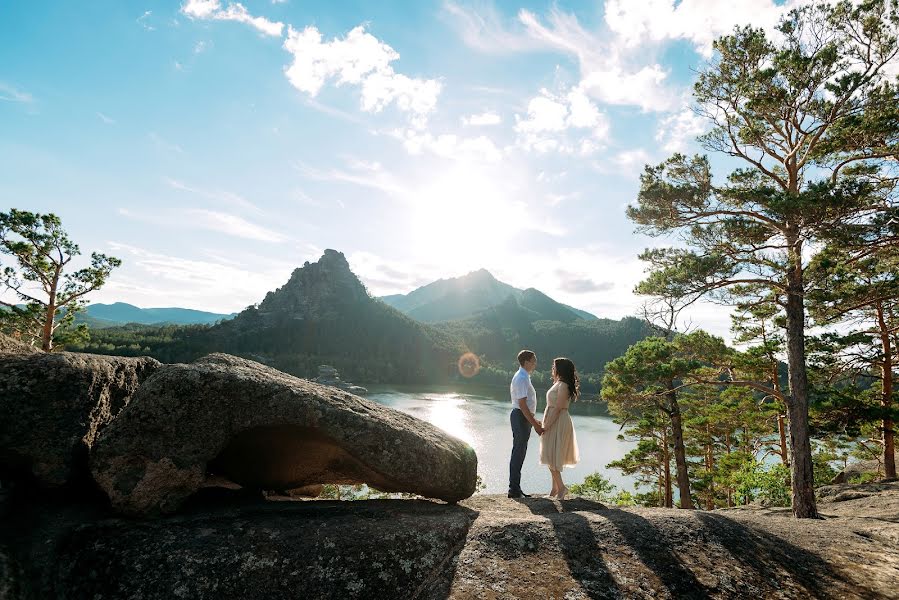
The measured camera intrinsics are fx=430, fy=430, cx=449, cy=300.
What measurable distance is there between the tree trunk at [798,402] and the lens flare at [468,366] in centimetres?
12832

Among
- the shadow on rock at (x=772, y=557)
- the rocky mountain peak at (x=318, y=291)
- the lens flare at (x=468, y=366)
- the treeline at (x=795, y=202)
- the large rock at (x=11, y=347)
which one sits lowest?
the lens flare at (x=468, y=366)

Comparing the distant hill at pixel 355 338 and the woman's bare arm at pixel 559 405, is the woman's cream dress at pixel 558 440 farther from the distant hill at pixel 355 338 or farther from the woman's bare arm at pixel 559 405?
the distant hill at pixel 355 338

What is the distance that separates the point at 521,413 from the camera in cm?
732

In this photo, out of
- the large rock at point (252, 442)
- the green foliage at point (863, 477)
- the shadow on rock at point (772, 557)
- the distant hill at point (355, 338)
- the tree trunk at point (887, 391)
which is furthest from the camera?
the distant hill at point (355, 338)

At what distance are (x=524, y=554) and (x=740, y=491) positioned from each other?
15.9 metres

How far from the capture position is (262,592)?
372 centimetres

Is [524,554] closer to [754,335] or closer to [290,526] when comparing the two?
[290,526]

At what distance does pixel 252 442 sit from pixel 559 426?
4.58 metres

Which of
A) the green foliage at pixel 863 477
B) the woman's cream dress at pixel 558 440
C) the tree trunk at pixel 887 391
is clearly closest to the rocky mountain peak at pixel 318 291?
the green foliage at pixel 863 477

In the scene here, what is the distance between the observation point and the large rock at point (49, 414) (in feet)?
13.1

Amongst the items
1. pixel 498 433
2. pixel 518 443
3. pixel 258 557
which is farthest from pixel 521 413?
pixel 498 433

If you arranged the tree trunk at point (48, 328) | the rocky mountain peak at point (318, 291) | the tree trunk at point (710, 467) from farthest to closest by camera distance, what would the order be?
the rocky mountain peak at point (318, 291) → the tree trunk at point (710, 467) → the tree trunk at point (48, 328)

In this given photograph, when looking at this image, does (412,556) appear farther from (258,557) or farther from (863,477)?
(863,477)

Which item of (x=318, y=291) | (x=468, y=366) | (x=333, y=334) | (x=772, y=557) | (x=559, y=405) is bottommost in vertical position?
(x=468, y=366)
